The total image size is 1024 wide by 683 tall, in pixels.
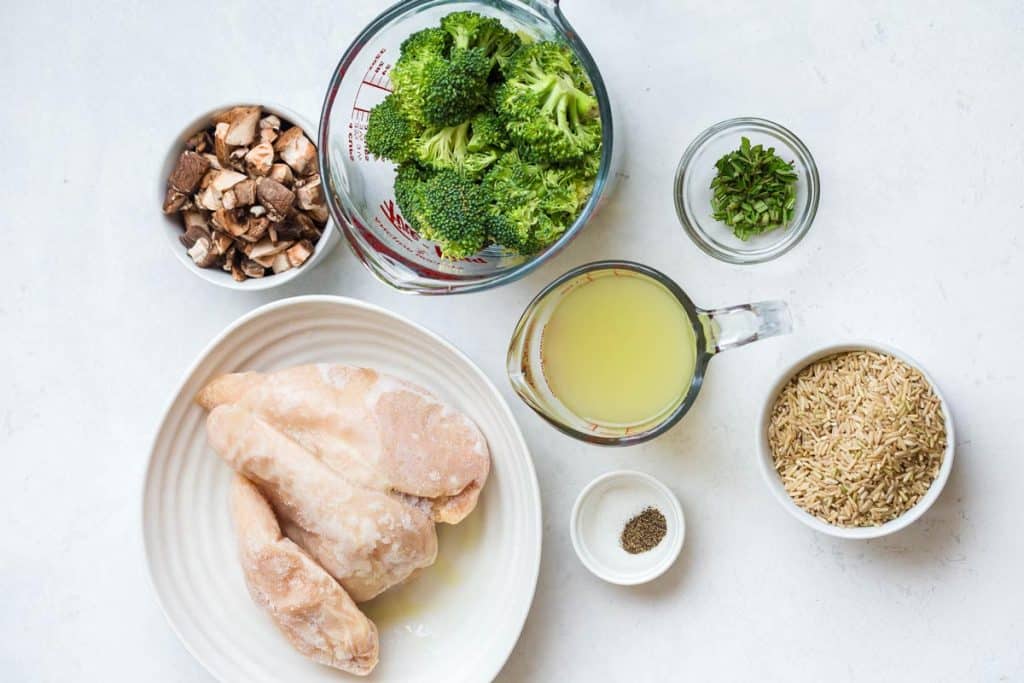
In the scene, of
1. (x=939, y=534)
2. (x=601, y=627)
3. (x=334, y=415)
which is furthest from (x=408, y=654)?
(x=939, y=534)

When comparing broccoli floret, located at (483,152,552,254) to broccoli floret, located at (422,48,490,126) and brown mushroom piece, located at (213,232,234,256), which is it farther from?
brown mushroom piece, located at (213,232,234,256)

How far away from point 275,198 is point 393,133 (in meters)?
0.29

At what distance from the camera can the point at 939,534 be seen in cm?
174

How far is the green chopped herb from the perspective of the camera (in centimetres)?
168

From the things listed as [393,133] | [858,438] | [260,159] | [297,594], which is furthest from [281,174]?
[858,438]

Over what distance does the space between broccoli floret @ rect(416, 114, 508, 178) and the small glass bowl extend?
389mm

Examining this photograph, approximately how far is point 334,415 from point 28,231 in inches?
32.9

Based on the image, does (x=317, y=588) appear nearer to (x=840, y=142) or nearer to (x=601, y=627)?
(x=601, y=627)

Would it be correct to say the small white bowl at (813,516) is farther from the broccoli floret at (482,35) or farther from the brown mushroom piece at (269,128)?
the brown mushroom piece at (269,128)

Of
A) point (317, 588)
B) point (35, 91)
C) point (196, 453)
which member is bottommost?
point (317, 588)

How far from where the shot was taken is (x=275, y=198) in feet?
5.52

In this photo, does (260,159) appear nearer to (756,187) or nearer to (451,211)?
(451,211)

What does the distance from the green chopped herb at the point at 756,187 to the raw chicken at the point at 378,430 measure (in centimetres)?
63

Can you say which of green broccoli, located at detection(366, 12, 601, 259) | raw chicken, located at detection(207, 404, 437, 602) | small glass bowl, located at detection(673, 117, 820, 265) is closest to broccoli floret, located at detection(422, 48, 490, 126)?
green broccoli, located at detection(366, 12, 601, 259)
